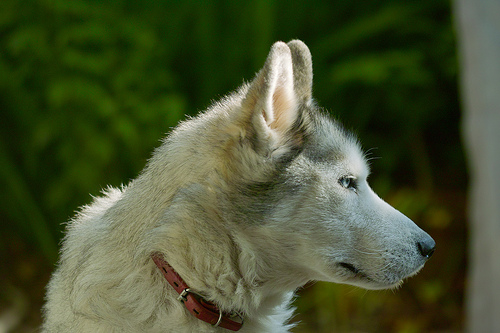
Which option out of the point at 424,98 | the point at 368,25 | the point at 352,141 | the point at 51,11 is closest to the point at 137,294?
the point at 352,141

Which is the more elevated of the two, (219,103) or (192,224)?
(219,103)

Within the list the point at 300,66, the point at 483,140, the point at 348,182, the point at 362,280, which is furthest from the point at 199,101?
→ the point at 362,280

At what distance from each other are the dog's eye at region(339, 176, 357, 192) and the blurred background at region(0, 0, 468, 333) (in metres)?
2.46

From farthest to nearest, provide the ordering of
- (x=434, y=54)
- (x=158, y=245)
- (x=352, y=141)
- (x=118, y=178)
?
(x=434, y=54)
(x=118, y=178)
(x=352, y=141)
(x=158, y=245)

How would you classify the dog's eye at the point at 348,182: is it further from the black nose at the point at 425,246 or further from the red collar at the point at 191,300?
the red collar at the point at 191,300

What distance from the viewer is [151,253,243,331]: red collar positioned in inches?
92.2

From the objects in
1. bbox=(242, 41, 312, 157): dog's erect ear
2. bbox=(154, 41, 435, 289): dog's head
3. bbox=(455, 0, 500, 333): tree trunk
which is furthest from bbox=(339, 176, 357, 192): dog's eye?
bbox=(455, 0, 500, 333): tree trunk

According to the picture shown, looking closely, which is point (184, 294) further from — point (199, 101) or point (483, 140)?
point (199, 101)

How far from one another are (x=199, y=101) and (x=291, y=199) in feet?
12.1

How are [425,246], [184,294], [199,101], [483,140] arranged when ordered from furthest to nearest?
[199,101] < [483,140] < [425,246] < [184,294]

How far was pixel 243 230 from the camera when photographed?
7.86ft

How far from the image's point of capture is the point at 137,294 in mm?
2408

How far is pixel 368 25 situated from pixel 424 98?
116 centimetres

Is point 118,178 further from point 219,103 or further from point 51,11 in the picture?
point 219,103
